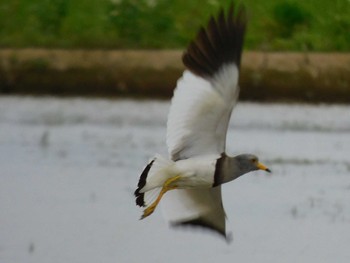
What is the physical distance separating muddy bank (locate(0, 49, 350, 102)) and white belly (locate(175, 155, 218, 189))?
6.61 m

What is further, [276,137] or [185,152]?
[276,137]

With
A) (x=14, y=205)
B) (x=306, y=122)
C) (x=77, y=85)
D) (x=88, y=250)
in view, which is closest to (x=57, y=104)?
(x=77, y=85)

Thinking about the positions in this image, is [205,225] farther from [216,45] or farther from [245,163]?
[216,45]

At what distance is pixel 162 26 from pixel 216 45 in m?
7.31

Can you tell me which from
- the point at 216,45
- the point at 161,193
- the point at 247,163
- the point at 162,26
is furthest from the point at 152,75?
the point at 216,45

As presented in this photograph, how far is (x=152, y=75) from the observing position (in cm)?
1262

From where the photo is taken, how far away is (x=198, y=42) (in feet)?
19.0

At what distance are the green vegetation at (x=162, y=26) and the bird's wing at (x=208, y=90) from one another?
270 inches

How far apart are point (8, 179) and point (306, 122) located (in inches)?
110

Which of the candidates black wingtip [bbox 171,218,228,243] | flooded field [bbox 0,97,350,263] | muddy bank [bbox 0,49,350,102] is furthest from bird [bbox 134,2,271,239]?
muddy bank [bbox 0,49,350,102]

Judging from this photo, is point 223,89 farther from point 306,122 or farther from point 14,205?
point 306,122

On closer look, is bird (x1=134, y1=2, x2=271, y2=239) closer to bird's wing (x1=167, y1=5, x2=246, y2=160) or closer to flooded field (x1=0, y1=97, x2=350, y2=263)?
bird's wing (x1=167, y1=5, x2=246, y2=160)

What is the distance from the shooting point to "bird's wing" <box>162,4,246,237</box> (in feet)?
19.0

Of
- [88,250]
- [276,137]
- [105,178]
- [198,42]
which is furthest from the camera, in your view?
[276,137]
